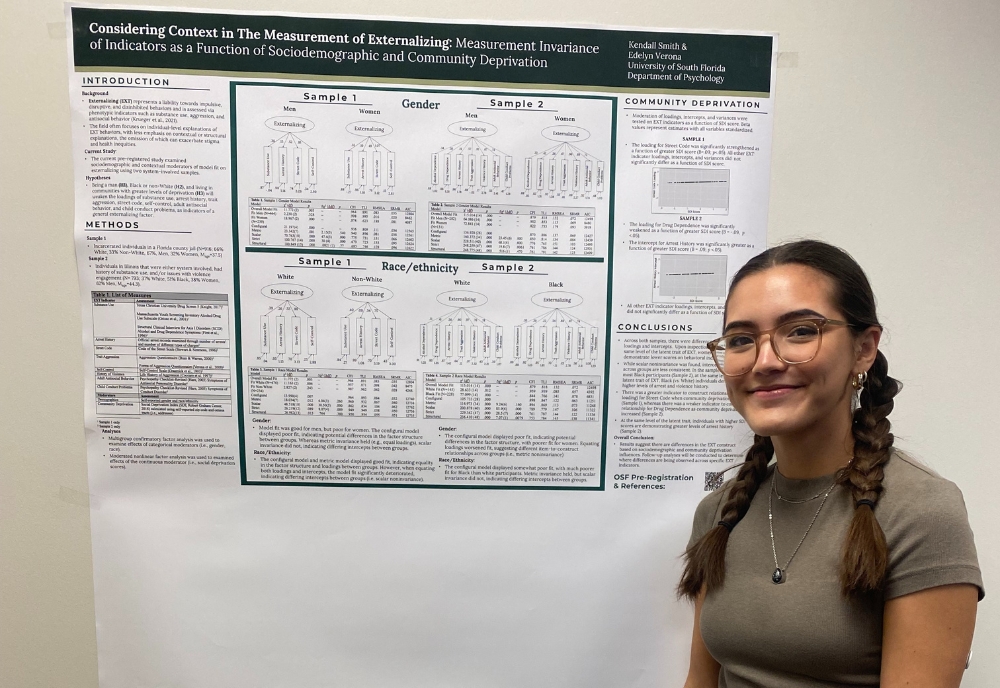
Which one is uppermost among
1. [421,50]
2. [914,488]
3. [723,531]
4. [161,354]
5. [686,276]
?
[421,50]

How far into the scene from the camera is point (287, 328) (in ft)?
3.98

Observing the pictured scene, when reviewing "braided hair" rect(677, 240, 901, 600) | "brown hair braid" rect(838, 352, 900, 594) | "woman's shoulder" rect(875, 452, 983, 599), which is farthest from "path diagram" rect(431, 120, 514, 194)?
"woman's shoulder" rect(875, 452, 983, 599)

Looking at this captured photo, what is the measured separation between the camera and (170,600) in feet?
4.08

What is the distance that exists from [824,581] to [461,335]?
0.74 meters

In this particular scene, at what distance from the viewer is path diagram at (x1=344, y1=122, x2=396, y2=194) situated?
3.89 feet

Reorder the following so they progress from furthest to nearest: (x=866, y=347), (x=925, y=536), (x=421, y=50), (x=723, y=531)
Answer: (x=421, y=50)
(x=723, y=531)
(x=866, y=347)
(x=925, y=536)

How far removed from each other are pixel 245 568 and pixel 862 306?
122cm

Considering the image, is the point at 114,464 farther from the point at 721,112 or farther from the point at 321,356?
the point at 721,112

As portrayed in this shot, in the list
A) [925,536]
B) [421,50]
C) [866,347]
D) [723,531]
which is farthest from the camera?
[421,50]

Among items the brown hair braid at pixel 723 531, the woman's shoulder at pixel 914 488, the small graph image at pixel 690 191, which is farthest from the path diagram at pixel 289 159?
the woman's shoulder at pixel 914 488

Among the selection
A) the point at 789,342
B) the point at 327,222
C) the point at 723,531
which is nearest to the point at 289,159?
the point at 327,222

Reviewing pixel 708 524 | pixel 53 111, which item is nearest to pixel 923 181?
pixel 708 524

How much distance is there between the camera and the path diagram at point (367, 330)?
47.7 inches

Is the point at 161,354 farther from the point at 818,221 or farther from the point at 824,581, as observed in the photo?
the point at 818,221
